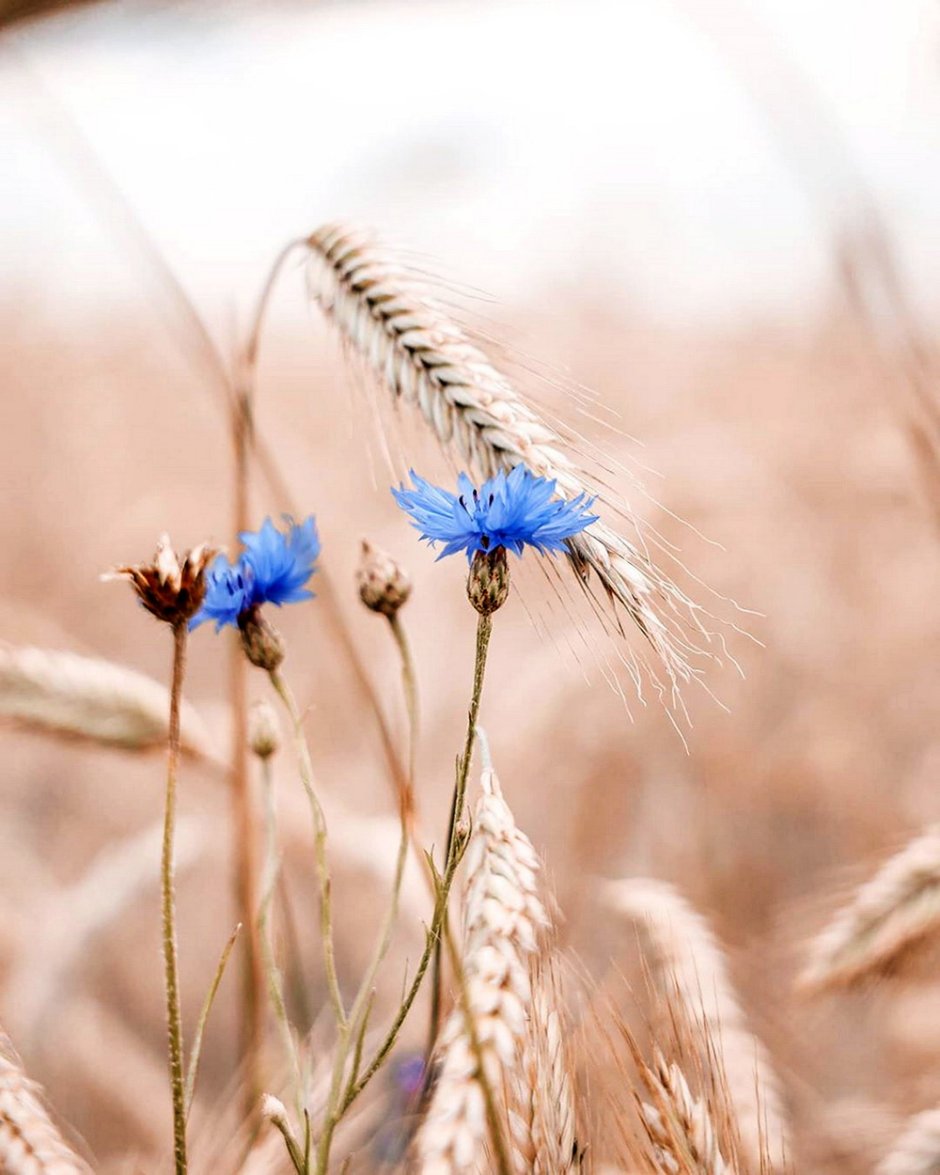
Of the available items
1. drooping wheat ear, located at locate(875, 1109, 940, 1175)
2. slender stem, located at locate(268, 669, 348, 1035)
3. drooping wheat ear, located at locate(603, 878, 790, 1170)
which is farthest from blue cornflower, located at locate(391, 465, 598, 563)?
drooping wheat ear, located at locate(875, 1109, 940, 1175)

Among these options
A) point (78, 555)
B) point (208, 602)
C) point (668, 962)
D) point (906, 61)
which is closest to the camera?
point (208, 602)

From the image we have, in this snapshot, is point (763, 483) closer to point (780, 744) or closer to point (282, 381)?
point (780, 744)

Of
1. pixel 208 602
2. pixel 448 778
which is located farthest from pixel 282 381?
pixel 208 602

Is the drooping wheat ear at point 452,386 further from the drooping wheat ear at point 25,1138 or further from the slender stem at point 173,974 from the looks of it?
the drooping wheat ear at point 25,1138

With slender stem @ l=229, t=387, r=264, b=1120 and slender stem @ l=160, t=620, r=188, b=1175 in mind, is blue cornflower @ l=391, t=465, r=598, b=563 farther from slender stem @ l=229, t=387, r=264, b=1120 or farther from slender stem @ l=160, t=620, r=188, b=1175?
slender stem @ l=229, t=387, r=264, b=1120

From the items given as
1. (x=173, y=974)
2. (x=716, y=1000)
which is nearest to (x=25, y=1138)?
(x=173, y=974)

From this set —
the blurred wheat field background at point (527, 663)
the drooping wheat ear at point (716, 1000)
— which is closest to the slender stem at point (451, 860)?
the blurred wheat field background at point (527, 663)

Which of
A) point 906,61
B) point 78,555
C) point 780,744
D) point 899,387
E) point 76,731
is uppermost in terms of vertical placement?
point 906,61

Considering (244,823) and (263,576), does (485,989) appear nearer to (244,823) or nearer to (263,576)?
(263,576)
